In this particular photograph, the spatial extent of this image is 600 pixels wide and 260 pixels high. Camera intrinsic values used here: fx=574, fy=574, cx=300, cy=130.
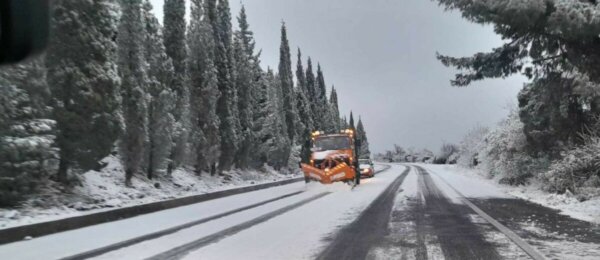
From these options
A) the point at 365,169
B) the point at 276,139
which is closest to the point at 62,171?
the point at 365,169

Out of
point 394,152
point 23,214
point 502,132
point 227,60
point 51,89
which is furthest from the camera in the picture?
point 394,152

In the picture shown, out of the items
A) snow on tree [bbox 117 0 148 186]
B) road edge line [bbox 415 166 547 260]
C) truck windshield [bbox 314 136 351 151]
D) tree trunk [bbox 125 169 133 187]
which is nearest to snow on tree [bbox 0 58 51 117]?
snow on tree [bbox 117 0 148 186]

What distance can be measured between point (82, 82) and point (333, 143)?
53.7 feet

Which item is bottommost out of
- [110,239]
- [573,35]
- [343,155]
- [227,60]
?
[110,239]

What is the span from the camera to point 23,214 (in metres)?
13.9

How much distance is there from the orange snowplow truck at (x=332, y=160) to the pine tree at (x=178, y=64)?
21.5ft

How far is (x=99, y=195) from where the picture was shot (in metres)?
18.7

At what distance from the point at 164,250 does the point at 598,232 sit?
8.30 metres

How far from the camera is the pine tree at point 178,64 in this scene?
27656mm

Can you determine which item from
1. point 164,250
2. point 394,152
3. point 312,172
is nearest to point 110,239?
point 164,250

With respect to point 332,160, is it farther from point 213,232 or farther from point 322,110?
point 322,110

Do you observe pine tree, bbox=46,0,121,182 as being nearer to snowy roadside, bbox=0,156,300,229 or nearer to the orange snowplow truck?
snowy roadside, bbox=0,156,300,229

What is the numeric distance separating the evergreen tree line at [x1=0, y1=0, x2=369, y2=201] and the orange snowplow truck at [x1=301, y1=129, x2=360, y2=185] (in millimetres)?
3822

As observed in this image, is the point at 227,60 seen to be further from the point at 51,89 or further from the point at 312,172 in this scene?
the point at 51,89
